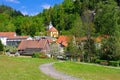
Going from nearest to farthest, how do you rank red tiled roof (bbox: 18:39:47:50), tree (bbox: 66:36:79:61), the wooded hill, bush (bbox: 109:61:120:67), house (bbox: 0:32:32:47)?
1. bush (bbox: 109:61:120:67)
2. tree (bbox: 66:36:79:61)
3. the wooded hill
4. red tiled roof (bbox: 18:39:47:50)
5. house (bbox: 0:32:32:47)

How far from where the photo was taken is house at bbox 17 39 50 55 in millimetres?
96762

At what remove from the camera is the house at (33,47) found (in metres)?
96.8

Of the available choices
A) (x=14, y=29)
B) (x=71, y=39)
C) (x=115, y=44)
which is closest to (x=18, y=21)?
(x=14, y=29)

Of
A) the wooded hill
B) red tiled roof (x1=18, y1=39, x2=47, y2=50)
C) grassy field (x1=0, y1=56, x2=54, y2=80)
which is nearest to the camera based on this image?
grassy field (x1=0, y1=56, x2=54, y2=80)

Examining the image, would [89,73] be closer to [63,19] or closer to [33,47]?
[33,47]

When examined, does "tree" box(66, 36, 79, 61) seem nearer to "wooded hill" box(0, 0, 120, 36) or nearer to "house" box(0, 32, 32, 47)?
"wooded hill" box(0, 0, 120, 36)

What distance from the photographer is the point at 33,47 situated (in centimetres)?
9950

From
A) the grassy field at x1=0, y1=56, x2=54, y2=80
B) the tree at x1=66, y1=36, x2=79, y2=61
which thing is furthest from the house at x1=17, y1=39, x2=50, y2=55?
the grassy field at x1=0, y1=56, x2=54, y2=80

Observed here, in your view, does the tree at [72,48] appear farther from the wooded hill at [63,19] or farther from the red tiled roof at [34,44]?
the red tiled roof at [34,44]

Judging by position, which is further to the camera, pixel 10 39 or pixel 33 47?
pixel 10 39

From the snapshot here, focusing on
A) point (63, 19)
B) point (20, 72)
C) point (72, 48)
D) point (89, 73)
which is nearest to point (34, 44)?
point (72, 48)

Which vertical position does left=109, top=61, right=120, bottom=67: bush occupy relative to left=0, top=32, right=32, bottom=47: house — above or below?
below

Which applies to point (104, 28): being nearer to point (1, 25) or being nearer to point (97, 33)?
point (97, 33)

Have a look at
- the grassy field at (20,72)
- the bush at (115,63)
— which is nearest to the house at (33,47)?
the bush at (115,63)
